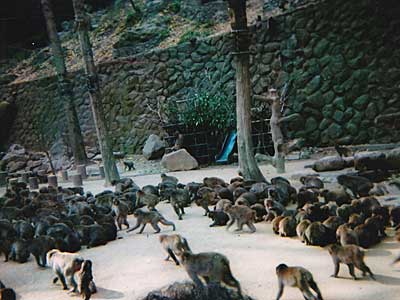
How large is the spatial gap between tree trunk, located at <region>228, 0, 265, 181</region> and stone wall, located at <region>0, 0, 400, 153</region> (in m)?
4.56

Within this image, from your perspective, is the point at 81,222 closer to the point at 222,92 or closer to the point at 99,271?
the point at 99,271

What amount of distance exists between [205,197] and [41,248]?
9.03 ft

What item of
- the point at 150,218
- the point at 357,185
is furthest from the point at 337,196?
the point at 150,218

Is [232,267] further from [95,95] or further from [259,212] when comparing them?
[95,95]

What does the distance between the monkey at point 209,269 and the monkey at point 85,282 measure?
0.91m

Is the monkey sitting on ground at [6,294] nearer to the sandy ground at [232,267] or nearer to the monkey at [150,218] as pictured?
the sandy ground at [232,267]

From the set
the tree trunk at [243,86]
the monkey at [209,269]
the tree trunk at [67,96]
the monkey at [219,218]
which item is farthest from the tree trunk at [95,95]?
the monkey at [209,269]

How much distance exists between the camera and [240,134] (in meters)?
9.05

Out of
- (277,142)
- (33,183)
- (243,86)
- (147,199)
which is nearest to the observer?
(147,199)

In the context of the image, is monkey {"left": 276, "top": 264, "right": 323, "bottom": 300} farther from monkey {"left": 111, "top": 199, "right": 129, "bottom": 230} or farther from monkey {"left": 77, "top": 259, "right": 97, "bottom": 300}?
monkey {"left": 111, "top": 199, "right": 129, "bottom": 230}

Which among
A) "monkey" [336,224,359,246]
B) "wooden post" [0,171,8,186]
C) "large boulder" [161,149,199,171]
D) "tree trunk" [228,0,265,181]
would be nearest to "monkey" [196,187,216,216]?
"tree trunk" [228,0,265,181]

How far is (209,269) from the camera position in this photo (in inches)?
160

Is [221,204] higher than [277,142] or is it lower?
lower

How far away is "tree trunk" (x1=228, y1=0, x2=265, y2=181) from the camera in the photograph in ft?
28.6
